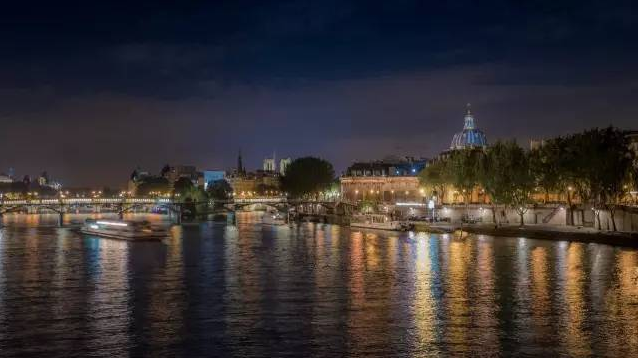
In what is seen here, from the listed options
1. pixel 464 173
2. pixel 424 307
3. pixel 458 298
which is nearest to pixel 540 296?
pixel 458 298

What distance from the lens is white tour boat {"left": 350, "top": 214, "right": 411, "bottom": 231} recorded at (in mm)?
94750

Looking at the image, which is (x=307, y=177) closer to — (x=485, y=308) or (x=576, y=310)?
(x=485, y=308)

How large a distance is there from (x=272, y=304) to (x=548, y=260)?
2474 centimetres

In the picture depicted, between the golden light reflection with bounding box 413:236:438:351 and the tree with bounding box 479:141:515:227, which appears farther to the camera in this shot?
the tree with bounding box 479:141:515:227

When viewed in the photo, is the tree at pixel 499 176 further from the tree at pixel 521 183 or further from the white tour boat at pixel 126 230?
the white tour boat at pixel 126 230

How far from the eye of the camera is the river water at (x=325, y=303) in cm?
2727

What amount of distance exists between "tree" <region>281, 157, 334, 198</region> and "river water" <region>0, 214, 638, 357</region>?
100657 millimetres

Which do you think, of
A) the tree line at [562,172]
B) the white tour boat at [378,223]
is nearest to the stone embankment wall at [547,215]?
the tree line at [562,172]

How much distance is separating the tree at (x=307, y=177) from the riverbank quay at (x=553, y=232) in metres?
72.4

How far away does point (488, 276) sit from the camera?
45.1m

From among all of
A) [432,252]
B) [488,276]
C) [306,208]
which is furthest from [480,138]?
[488,276]

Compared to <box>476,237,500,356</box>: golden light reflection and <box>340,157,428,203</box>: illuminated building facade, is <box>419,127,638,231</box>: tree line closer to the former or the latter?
<box>476,237,500,356</box>: golden light reflection

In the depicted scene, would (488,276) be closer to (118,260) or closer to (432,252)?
(432,252)

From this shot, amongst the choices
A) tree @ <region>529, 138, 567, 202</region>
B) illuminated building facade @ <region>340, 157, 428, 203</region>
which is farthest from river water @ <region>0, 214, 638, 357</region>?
illuminated building facade @ <region>340, 157, 428, 203</region>
